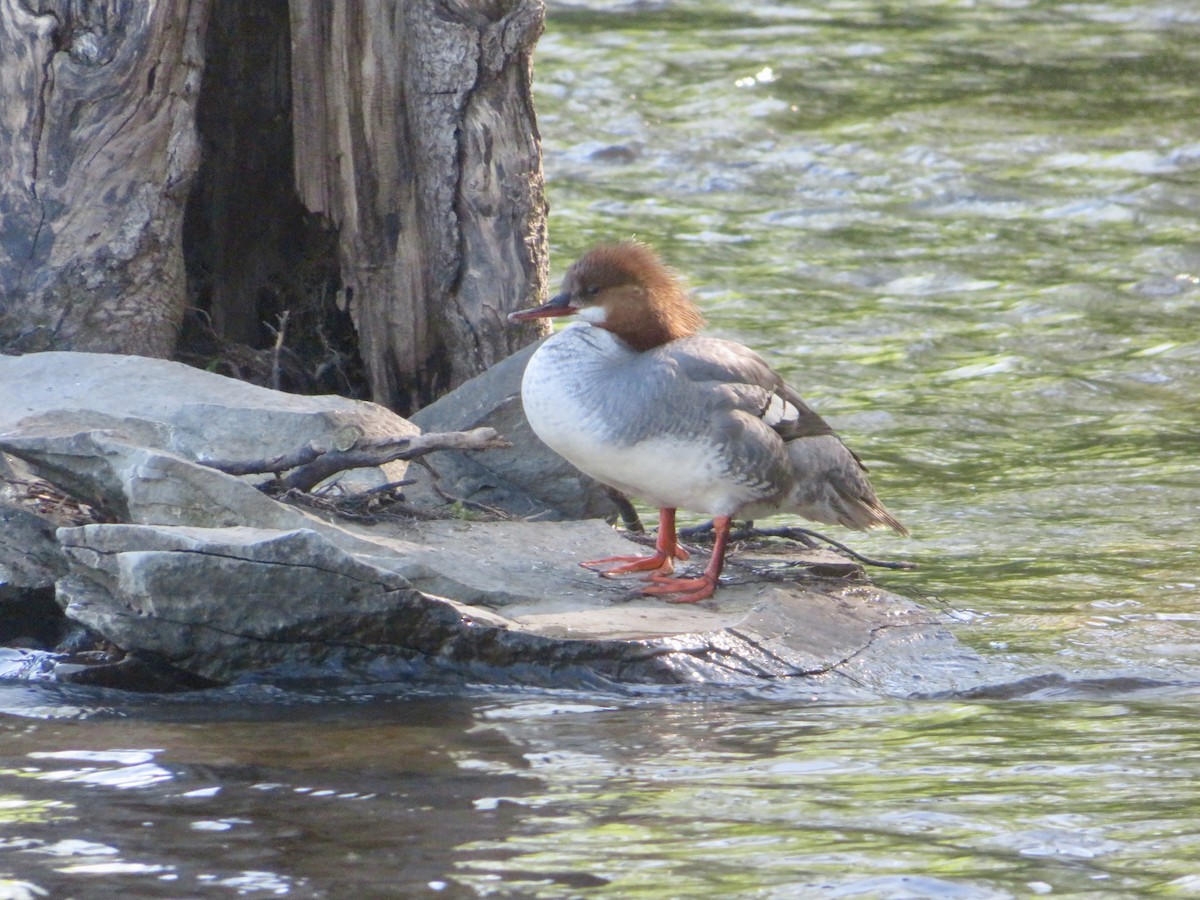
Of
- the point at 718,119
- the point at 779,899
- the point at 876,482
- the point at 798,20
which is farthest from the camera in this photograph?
the point at 798,20

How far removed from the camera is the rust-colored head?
5402 millimetres

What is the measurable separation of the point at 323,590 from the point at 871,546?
2962 mm

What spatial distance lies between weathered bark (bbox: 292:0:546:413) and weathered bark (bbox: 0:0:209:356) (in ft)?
1.71

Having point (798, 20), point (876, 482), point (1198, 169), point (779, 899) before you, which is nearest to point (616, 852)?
point (779, 899)

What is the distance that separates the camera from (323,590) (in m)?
4.45

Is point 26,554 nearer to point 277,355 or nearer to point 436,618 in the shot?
point 436,618

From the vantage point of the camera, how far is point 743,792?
3857 millimetres

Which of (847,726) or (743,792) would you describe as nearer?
(743,792)

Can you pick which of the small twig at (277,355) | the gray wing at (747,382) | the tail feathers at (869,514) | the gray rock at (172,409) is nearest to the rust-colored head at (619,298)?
the gray wing at (747,382)

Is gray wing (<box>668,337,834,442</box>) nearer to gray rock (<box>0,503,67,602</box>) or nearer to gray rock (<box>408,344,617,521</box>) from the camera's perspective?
gray rock (<box>408,344,617,521</box>)

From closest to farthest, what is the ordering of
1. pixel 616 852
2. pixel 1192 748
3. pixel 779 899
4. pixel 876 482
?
1. pixel 779 899
2. pixel 616 852
3. pixel 1192 748
4. pixel 876 482

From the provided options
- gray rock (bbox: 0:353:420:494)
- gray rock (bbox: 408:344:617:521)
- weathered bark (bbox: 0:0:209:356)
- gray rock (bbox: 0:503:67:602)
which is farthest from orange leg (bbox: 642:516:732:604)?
weathered bark (bbox: 0:0:209:356)

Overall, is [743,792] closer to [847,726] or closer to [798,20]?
[847,726]

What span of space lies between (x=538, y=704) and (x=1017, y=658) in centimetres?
143
